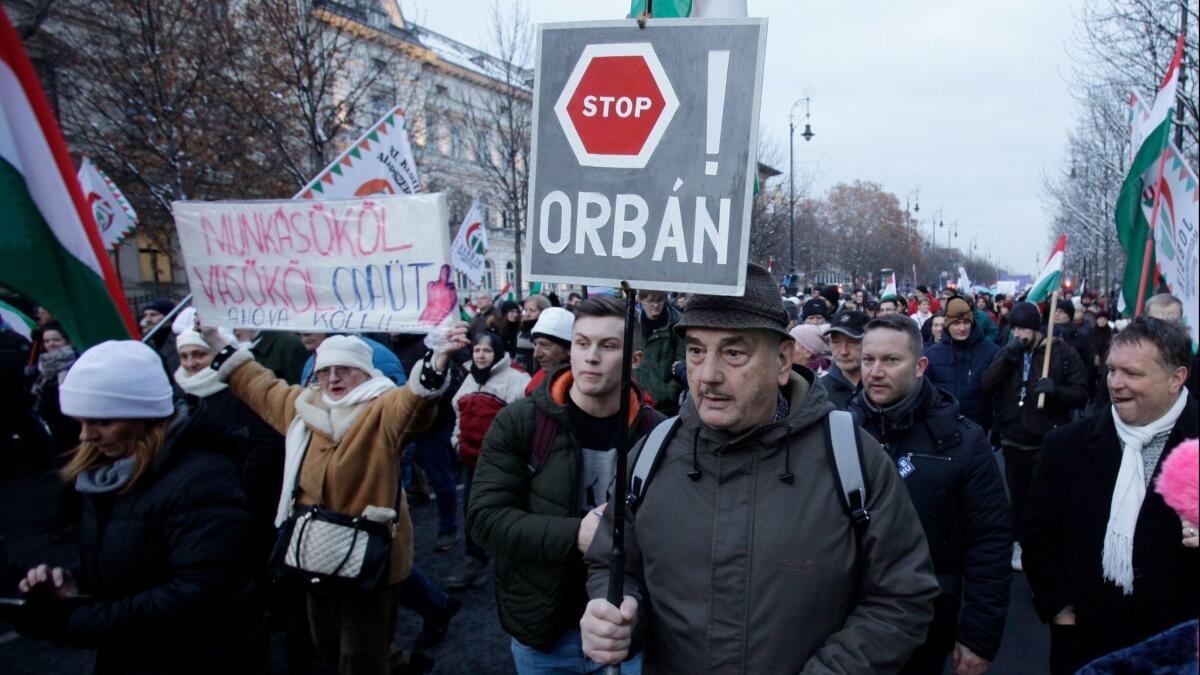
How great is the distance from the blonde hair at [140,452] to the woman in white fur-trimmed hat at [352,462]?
102 cm

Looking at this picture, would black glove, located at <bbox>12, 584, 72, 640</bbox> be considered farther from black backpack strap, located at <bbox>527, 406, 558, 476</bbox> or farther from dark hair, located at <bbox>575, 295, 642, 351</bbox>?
dark hair, located at <bbox>575, 295, 642, 351</bbox>

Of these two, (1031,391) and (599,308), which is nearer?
(599,308)

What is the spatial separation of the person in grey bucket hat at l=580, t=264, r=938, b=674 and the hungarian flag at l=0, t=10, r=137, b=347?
1.82 m

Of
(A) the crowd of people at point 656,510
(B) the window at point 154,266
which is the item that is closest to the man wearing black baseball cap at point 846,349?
(A) the crowd of people at point 656,510

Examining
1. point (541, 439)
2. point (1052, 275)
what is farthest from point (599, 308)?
point (1052, 275)

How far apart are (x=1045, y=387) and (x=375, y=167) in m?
5.25

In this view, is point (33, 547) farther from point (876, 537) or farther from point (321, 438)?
point (876, 537)

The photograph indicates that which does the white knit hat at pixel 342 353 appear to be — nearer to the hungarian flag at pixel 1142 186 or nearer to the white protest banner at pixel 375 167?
the white protest banner at pixel 375 167

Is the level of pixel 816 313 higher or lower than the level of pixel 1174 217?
lower

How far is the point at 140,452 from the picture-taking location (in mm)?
2584

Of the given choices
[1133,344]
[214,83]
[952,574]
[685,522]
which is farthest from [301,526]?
[214,83]

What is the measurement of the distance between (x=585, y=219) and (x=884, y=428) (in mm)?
1875

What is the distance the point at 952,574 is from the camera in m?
2.99

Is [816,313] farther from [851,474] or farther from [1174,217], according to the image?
[851,474]
